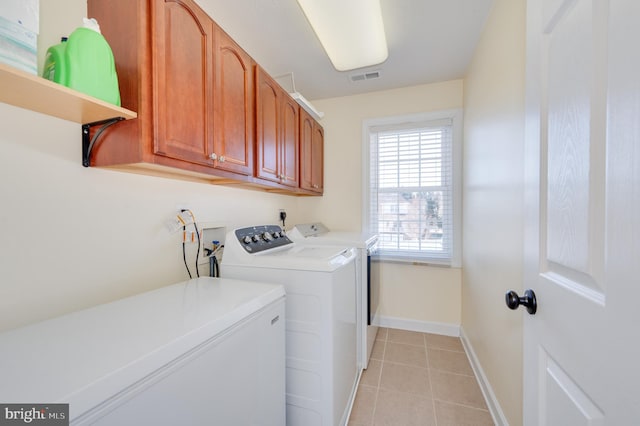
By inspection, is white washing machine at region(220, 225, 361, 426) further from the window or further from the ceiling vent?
the ceiling vent

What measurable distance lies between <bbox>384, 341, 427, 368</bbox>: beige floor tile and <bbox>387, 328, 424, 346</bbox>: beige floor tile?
A: 2.7 inches

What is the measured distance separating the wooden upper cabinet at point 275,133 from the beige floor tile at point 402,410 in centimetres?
171

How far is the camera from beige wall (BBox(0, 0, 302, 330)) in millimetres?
834

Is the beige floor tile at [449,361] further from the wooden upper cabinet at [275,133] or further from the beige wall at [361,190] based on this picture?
the wooden upper cabinet at [275,133]

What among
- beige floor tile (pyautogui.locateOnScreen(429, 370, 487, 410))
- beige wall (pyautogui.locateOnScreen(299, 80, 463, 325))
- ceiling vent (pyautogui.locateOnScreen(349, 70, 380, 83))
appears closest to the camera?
beige floor tile (pyautogui.locateOnScreen(429, 370, 487, 410))

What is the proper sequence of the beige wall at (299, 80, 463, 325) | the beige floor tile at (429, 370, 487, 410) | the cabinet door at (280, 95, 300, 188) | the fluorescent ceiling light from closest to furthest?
the fluorescent ceiling light → the beige floor tile at (429, 370, 487, 410) → the cabinet door at (280, 95, 300, 188) → the beige wall at (299, 80, 463, 325)

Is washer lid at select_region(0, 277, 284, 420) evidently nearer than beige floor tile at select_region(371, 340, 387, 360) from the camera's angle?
Yes

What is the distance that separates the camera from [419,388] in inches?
70.9

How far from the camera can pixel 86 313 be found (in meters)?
0.87

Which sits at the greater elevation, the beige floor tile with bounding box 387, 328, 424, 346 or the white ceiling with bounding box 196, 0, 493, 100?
the white ceiling with bounding box 196, 0, 493, 100

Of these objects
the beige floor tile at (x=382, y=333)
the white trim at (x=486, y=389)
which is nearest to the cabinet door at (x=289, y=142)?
the beige floor tile at (x=382, y=333)

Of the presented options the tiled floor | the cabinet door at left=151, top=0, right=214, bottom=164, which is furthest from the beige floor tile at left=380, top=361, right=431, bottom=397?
the cabinet door at left=151, top=0, right=214, bottom=164

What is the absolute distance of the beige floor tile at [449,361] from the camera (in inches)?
78.5

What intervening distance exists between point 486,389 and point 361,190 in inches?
76.6
